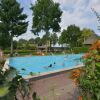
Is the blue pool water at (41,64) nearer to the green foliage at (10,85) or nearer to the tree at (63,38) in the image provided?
the green foliage at (10,85)

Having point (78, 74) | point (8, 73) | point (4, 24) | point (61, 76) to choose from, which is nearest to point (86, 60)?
point (78, 74)

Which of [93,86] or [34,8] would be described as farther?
[34,8]

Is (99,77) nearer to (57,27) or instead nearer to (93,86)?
(93,86)

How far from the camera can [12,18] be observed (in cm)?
4750

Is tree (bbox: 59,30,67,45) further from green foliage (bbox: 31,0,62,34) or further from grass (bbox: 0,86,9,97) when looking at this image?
grass (bbox: 0,86,9,97)

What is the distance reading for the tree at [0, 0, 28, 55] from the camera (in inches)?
1842

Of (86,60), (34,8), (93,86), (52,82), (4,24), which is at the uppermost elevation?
(34,8)

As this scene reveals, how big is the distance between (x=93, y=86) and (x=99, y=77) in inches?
4.5

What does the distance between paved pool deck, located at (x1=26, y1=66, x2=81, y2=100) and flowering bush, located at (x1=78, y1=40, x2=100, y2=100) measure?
1925 mm

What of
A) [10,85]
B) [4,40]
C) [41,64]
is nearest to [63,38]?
[4,40]

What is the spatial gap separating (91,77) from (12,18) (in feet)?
147

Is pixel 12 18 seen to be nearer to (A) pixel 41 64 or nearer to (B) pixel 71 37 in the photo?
(A) pixel 41 64

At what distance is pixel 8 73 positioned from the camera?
1367mm

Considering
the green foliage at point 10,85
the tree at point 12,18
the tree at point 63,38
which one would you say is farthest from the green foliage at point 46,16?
the green foliage at point 10,85
